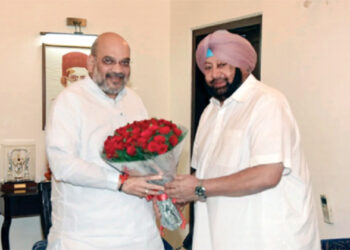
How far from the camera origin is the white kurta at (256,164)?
188 centimetres

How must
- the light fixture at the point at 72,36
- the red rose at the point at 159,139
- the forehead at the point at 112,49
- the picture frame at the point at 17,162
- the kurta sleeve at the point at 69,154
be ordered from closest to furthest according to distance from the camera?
the red rose at the point at 159,139 < the kurta sleeve at the point at 69,154 < the forehead at the point at 112,49 < the picture frame at the point at 17,162 < the light fixture at the point at 72,36

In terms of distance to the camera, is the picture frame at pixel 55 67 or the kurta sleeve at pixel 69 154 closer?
the kurta sleeve at pixel 69 154

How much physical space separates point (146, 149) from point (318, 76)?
58.2 inches

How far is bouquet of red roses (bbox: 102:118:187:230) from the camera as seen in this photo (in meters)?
1.96

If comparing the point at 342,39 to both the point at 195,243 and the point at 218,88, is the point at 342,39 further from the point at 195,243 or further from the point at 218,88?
the point at 195,243

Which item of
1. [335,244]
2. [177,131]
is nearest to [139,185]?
[177,131]

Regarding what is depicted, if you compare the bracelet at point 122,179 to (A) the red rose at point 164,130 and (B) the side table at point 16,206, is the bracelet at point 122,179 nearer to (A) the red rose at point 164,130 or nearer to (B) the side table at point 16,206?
(A) the red rose at point 164,130

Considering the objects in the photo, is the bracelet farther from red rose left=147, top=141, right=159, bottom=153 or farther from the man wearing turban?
the man wearing turban

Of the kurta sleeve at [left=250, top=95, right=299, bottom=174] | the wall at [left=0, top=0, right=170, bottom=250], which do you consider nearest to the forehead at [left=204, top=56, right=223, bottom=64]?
the kurta sleeve at [left=250, top=95, right=299, bottom=174]

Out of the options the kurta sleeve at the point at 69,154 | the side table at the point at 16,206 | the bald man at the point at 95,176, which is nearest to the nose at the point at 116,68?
the bald man at the point at 95,176

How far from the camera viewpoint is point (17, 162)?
408cm

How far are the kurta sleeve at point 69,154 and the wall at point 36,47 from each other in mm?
2159

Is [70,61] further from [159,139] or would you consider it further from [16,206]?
[159,139]

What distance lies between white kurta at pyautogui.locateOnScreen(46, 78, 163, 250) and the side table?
1636 millimetres
